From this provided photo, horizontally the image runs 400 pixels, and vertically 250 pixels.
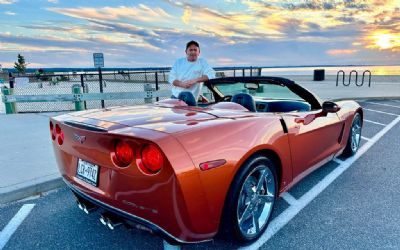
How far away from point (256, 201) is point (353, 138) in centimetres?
285

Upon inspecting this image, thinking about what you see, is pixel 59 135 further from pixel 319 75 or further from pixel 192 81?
pixel 319 75

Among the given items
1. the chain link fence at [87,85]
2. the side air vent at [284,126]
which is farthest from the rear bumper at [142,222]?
the chain link fence at [87,85]

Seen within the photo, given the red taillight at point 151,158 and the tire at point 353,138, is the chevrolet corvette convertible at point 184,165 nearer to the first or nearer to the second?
the red taillight at point 151,158

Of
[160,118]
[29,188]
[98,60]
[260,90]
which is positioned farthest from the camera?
[98,60]

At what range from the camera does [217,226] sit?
217cm

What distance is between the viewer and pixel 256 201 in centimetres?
261

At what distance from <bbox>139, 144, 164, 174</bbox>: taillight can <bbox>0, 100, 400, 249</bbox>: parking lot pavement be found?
0.90 metres

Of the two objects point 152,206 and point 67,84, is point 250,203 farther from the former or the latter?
point 67,84

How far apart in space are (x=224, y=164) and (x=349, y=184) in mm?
2359

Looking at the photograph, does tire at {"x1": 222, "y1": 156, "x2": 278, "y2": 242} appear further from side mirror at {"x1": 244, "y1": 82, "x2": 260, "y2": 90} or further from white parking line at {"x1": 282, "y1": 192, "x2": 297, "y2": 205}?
side mirror at {"x1": 244, "y1": 82, "x2": 260, "y2": 90}

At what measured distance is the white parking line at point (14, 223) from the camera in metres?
2.67

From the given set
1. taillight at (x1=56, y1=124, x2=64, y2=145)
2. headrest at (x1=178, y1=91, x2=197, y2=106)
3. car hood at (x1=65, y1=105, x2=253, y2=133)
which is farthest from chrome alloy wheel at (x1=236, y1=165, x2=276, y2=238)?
taillight at (x1=56, y1=124, x2=64, y2=145)

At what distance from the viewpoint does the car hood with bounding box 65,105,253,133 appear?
2.17m

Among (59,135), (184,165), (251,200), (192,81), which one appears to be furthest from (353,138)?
(59,135)
